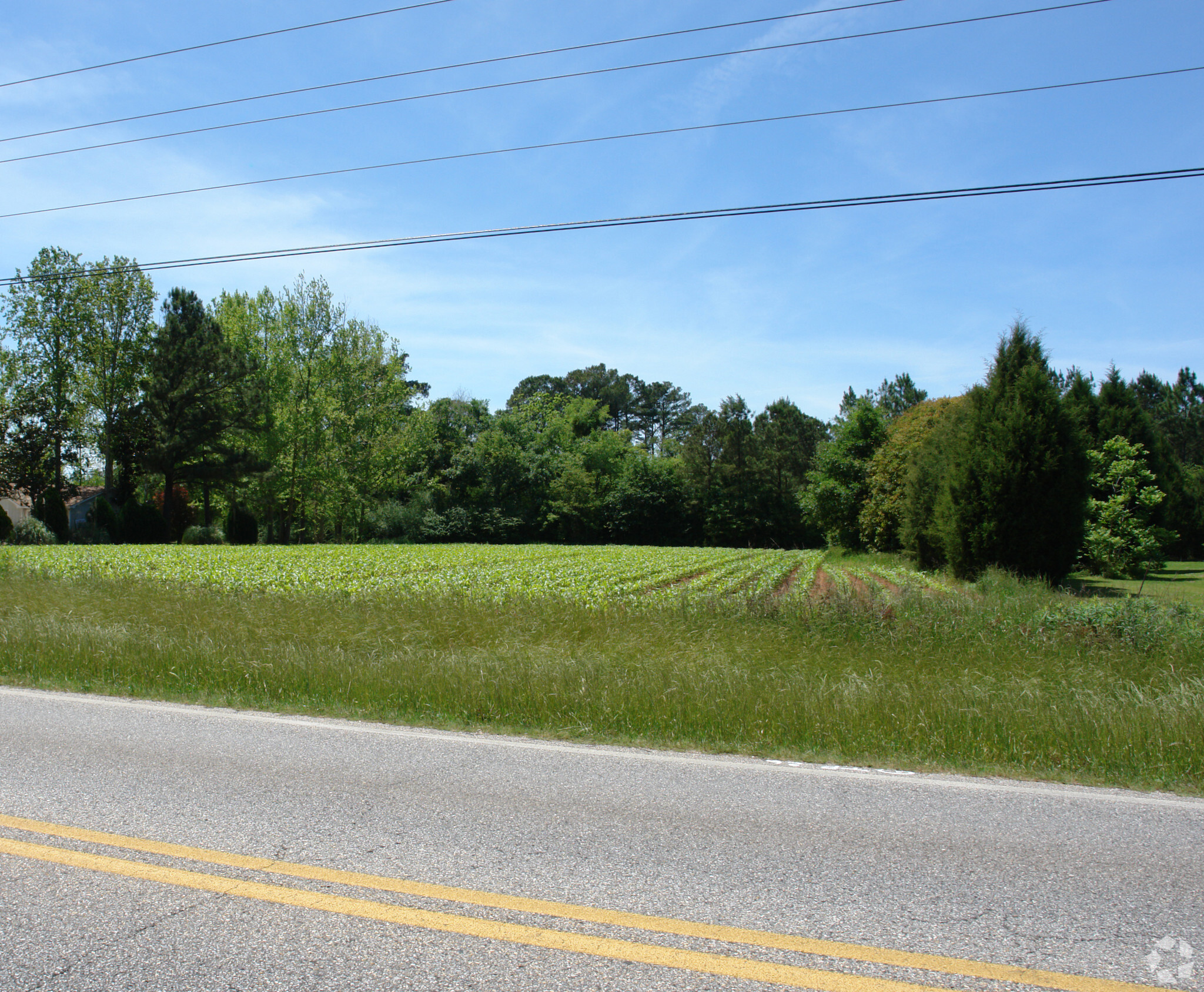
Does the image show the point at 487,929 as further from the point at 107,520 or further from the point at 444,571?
the point at 107,520

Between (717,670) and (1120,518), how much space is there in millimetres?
24777

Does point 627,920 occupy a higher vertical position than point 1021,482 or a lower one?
lower

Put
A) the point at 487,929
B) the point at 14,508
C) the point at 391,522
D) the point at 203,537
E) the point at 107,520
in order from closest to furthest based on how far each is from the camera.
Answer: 1. the point at 487,929
2. the point at 107,520
3. the point at 203,537
4. the point at 14,508
5. the point at 391,522

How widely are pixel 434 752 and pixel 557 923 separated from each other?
106 inches

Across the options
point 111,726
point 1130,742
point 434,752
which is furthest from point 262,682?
point 1130,742

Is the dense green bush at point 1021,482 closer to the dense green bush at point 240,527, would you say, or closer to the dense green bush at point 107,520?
the dense green bush at point 240,527

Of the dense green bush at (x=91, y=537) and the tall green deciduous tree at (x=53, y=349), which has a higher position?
the tall green deciduous tree at (x=53, y=349)

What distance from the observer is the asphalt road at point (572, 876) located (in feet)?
9.48

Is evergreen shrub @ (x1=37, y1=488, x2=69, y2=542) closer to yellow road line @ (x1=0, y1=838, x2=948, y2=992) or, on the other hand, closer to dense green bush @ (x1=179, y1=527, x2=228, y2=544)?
dense green bush @ (x1=179, y1=527, x2=228, y2=544)

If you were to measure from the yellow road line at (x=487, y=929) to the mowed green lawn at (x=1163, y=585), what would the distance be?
52.0 ft

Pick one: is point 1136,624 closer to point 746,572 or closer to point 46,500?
point 746,572

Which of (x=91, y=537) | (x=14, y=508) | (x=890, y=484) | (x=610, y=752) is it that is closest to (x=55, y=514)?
(x=91, y=537)

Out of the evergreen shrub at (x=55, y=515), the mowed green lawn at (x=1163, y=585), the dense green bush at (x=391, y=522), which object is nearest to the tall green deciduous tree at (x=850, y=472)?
the mowed green lawn at (x=1163, y=585)

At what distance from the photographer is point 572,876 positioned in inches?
143
